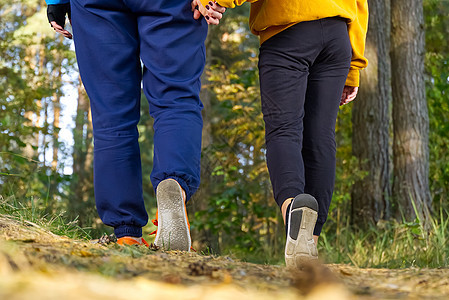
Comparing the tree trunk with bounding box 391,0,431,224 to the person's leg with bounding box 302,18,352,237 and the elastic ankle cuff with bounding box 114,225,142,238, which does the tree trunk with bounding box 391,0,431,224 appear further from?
the elastic ankle cuff with bounding box 114,225,142,238

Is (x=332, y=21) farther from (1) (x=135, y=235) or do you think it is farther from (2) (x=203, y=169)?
(2) (x=203, y=169)

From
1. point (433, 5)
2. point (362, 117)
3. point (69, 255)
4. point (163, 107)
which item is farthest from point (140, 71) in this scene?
point (433, 5)

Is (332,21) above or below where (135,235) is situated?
above

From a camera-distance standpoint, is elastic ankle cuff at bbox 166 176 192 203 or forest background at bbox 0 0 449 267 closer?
elastic ankle cuff at bbox 166 176 192 203

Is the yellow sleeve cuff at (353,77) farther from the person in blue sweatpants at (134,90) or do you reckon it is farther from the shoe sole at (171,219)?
the shoe sole at (171,219)

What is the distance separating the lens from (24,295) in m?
0.75

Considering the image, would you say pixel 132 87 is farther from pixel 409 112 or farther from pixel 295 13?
pixel 409 112

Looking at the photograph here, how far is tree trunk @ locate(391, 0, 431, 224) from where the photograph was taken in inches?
211

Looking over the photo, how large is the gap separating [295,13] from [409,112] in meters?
3.60

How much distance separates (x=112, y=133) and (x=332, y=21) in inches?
45.6

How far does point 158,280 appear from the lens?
1128 mm

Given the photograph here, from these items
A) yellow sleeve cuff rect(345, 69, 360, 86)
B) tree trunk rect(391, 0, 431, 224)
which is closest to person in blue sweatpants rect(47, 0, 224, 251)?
yellow sleeve cuff rect(345, 69, 360, 86)

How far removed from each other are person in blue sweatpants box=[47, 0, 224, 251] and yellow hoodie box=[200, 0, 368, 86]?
226 millimetres

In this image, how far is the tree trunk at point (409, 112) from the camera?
5.35 metres
